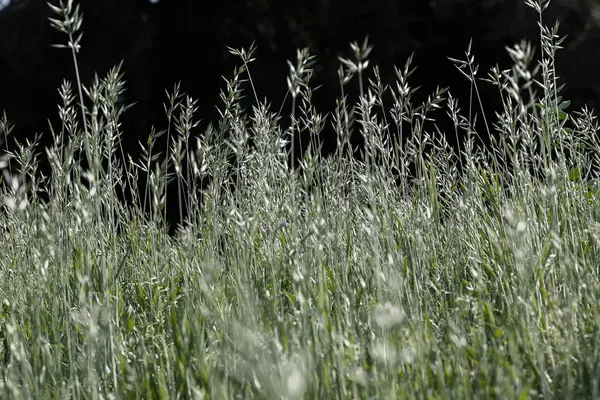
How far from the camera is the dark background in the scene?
29.8ft

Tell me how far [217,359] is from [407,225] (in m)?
0.95

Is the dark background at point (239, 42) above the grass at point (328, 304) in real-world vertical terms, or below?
above

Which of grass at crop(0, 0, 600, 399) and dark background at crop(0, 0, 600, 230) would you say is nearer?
grass at crop(0, 0, 600, 399)

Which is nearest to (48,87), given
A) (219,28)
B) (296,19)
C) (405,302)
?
(219,28)

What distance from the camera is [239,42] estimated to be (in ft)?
33.1

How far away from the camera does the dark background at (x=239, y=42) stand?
29.8 feet

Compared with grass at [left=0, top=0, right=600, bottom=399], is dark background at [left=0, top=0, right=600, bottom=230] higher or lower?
higher

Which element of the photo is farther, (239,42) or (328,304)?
(239,42)

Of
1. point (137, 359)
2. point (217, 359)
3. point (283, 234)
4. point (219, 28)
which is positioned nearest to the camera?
point (217, 359)

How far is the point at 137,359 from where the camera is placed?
180cm

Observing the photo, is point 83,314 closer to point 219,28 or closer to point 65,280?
point 65,280

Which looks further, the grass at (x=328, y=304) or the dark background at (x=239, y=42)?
the dark background at (x=239, y=42)

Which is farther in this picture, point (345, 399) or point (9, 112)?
point (9, 112)

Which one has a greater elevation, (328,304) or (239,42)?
(239,42)
